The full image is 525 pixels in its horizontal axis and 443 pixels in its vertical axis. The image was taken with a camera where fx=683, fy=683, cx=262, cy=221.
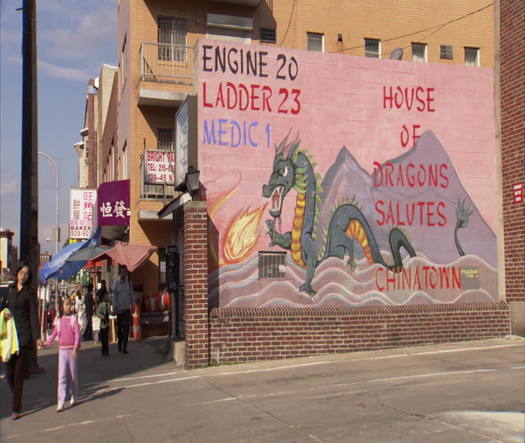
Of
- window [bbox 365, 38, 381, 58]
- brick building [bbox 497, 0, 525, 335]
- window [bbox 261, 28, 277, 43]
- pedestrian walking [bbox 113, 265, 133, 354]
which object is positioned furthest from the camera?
window [bbox 365, 38, 381, 58]

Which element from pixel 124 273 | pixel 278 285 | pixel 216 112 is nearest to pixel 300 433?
pixel 278 285

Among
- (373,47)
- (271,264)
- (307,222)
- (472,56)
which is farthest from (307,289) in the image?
(472,56)

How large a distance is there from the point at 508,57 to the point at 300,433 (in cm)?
1002

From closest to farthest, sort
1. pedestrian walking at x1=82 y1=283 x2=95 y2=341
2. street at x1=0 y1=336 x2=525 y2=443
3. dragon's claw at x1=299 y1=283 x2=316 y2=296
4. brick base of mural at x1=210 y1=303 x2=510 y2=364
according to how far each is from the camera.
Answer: street at x1=0 y1=336 x2=525 y2=443, brick base of mural at x1=210 y1=303 x2=510 y2=364, dragon's claw at x1=299 y1=283 x2=316 y2=296, pedestrian walking at x1=82 y1=283 x2=95 y2=341

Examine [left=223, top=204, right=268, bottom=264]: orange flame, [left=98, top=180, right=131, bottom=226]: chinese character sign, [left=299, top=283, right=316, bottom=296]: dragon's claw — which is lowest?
[left=299, top=283, right=316, bottom=296]: dragon's claw

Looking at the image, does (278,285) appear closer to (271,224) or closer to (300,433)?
(271,224)

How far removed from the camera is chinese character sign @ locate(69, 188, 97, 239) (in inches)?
1176

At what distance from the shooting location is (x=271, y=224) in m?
13.0

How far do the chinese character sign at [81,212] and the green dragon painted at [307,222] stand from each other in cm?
1830

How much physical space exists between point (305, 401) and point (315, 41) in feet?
60.4

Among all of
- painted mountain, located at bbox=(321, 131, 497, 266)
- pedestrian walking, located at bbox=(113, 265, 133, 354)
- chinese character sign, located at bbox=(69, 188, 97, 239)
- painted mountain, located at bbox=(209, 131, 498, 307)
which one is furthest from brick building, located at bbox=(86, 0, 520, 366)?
chinese character sign, located at bbox=(69, 188, 97, 239)

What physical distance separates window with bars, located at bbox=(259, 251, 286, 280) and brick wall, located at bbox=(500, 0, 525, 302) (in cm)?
474

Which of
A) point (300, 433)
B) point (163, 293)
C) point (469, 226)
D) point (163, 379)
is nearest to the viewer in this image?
point (300, 433)

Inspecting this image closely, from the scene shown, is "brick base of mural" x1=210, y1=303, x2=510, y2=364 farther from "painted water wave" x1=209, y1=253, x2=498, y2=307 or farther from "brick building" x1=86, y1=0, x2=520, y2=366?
"painted water wave" x1=209, y1=253, x2=498, y2=307
